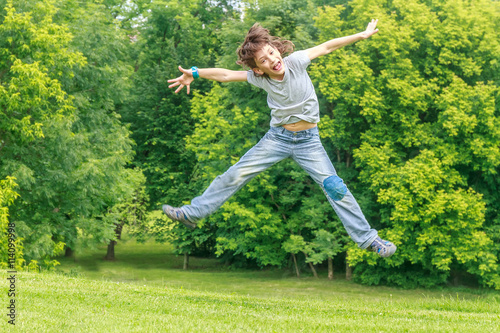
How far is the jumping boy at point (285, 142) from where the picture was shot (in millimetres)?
5785

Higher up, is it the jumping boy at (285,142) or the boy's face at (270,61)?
the boy's face at (270,61)

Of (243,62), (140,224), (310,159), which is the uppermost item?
(243,62)

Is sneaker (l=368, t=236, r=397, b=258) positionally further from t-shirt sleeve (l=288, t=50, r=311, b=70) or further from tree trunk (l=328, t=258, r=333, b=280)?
tree trunk (l=328, t=258, r=333, b=280)

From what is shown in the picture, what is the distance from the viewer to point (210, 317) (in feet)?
20.4

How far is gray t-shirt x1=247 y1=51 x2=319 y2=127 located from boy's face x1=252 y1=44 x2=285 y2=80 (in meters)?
0.08

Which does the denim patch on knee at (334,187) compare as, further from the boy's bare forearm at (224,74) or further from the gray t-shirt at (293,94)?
the boy's bare forearm at (224,74)

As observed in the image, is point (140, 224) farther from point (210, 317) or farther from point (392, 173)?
point (210, 317)

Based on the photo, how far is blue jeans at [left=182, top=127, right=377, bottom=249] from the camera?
5.86m

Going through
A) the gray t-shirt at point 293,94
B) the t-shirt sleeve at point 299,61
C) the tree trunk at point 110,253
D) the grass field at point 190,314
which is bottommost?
the tree trunk at point 110,253

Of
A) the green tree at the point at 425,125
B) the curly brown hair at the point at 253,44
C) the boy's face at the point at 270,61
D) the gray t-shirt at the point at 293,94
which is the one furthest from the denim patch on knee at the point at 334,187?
the green tree at the point at 425,125

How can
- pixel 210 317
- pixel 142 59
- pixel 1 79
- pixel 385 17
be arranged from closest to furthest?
pixel 210 317, pixel 1 79, pixel 385 17, pixel 142 59

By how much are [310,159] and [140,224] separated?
1080 inches

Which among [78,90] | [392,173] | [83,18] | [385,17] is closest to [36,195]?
[78,90]

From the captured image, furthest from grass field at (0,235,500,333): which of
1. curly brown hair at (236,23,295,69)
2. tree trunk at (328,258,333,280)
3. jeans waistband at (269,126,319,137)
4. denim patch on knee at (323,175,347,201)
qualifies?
tree trunk at (328,258,333,280)
